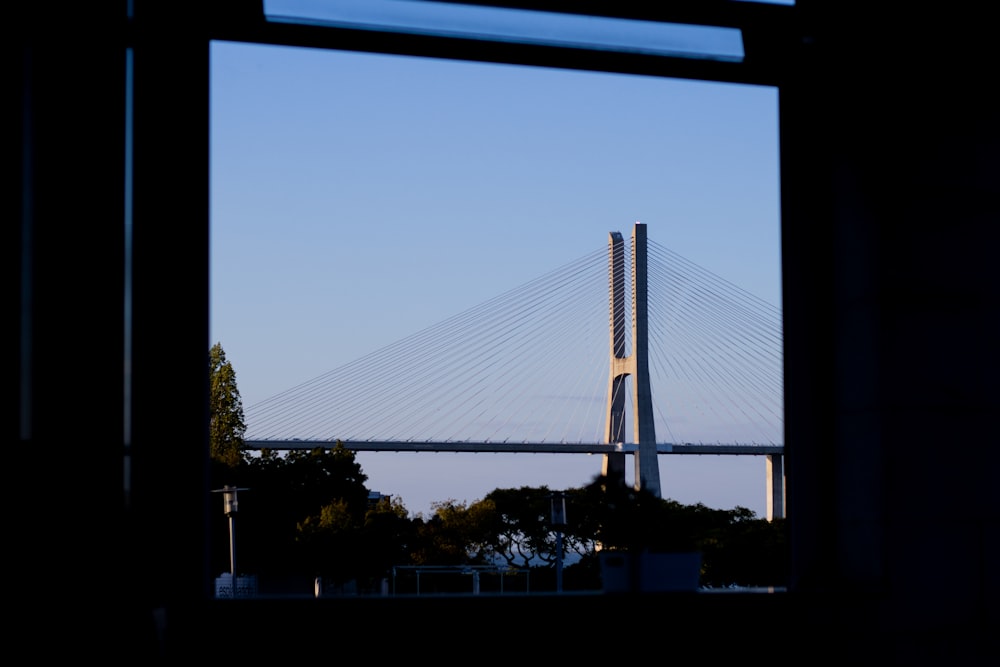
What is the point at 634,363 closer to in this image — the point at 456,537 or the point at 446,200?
the point at 446,200

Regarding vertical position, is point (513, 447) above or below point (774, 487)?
above

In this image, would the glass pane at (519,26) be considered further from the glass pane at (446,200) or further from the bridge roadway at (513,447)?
the bridge roadway at (513,447)

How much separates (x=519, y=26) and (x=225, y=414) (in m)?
19.0

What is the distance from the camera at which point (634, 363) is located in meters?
20.6

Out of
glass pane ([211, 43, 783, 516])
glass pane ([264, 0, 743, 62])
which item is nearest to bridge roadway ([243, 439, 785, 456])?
glass pane ([211, 43, 783, 516])

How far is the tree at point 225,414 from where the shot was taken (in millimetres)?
19562

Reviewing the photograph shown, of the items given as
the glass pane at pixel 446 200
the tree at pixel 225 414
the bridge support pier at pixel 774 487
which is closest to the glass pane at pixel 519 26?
the glass pane at pixel 446 200

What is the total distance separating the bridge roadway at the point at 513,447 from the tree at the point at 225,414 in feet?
2.73

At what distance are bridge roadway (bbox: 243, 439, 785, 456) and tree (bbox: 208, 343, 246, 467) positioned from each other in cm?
83

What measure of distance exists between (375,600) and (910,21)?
1.68 metres

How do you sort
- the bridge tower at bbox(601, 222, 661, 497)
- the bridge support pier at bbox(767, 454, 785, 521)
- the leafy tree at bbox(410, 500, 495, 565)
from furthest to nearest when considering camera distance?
the leafy tree at bbox(410, 500, 495, 565) → the bridge tower at bbox(601, 222, 661, 497) → the bridge support pier at bbox(767, 454, 785, 521)

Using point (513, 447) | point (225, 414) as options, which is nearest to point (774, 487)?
point (513, 447)

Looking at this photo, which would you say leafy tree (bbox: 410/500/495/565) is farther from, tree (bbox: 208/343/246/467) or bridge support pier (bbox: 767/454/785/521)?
bridge support pier (bbox: 767/454/785/521)

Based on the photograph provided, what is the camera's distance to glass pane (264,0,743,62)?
7.09 ft
